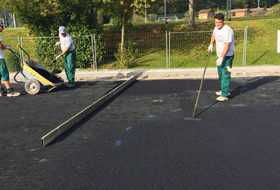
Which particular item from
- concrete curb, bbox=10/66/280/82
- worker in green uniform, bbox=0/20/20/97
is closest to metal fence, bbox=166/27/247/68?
concrete curb, bbox=10/66/280/82

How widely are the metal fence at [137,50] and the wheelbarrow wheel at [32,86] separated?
439cm

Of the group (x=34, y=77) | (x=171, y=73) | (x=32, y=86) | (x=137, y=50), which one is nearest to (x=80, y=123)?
(x=34, y=77)

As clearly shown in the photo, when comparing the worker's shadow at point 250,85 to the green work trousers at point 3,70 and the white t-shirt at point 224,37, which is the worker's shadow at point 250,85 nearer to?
the white t-shirt at point 224,37

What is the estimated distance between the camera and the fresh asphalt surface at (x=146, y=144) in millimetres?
3135

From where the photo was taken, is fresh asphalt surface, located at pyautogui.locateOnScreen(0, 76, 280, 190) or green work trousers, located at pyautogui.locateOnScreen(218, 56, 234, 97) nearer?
fresh asphalt surface, located at pyautogui.locateOnScreen(0, 76, 280, 190)

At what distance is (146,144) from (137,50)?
968 cm

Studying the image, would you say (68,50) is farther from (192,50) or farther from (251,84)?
(192,50)

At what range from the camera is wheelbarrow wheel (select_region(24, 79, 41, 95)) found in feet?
24.9

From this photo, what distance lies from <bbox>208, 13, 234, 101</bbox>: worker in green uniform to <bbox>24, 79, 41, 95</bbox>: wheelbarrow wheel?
497 cm

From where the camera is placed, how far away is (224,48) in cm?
602

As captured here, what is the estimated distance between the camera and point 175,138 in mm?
4312

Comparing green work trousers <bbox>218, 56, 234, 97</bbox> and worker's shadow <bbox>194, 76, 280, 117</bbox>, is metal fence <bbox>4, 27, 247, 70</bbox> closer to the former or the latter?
worker's shadow <bbox>194, 76, 280, 117</bbox>

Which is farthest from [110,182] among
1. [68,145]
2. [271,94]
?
[271,94]

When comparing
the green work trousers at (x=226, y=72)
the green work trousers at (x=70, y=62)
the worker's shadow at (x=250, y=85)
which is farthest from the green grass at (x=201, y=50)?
the green work trousers at (x=226, y=72)
